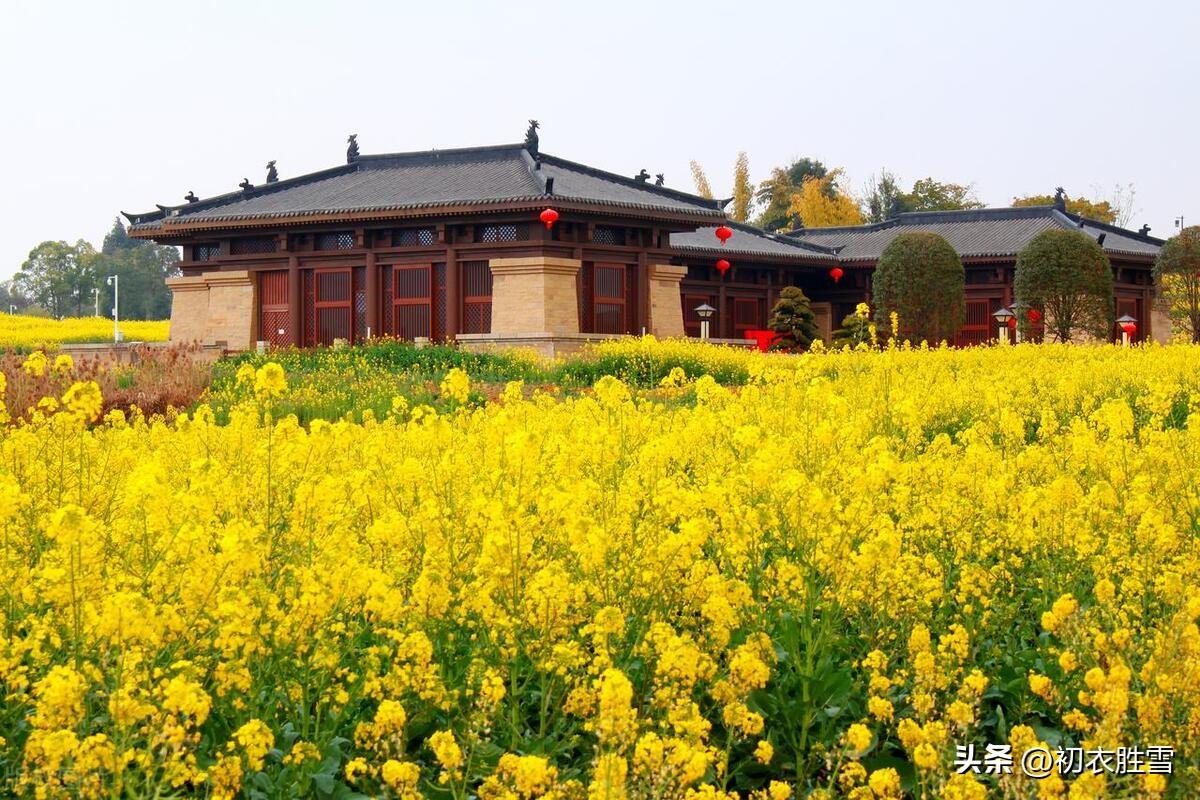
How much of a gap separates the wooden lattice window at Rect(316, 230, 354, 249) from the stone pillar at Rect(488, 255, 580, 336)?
351 cm

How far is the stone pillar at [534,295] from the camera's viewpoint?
1017 inches

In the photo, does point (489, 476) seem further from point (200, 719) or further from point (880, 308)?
point (880, 308)

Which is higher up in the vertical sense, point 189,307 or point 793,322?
point 189,307

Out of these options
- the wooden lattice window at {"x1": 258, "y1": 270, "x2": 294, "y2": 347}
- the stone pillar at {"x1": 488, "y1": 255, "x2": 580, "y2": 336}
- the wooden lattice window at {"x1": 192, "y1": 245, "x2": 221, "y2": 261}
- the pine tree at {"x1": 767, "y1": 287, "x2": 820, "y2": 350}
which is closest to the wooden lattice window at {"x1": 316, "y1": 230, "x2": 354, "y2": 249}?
the wooden lattice window at {"x1": 258, "y1": 270, "x2": 294, "y2": 347}

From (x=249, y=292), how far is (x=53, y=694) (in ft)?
87.8

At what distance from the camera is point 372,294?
1085 inches

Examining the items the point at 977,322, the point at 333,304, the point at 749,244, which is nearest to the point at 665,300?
the point at 333,304

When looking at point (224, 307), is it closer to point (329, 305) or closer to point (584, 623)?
point (329, 305)

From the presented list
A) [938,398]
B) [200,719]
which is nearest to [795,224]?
[938,398]

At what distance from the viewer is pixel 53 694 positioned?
303 centimetres

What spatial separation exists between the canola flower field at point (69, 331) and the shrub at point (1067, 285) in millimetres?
22152

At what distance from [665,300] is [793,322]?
4.82 metres

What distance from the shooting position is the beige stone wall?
94.8 feet

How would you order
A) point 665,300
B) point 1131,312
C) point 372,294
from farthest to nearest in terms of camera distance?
point 1131,312, point 665,300, point 372,294
